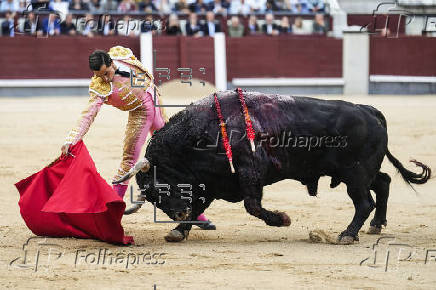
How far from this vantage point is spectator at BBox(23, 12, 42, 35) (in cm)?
1361

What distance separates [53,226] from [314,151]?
1.53 metres

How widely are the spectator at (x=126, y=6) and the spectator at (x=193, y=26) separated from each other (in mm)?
924

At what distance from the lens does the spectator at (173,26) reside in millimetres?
13750

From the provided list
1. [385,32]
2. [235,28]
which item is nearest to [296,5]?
[235,28]

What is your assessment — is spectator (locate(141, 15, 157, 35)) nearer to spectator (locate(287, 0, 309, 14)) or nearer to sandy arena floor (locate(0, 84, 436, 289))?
spectator (locate(287, 0, 309, 14))

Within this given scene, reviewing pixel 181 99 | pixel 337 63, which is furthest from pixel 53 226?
pixel 337 63

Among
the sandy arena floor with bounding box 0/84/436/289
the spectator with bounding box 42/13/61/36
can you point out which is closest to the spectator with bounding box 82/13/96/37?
the spectator with bounding box 42/13/61/36

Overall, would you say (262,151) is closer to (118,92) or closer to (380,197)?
(380,197)

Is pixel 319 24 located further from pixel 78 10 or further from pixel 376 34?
pixel 78 10

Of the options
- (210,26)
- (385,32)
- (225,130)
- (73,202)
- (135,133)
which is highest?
(225,130)

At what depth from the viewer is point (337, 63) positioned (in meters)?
14.4

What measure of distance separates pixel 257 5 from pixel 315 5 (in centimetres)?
119

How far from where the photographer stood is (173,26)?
45.2 ft

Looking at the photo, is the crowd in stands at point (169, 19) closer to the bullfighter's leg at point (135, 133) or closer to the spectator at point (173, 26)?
the spectator at point (173, 26)
